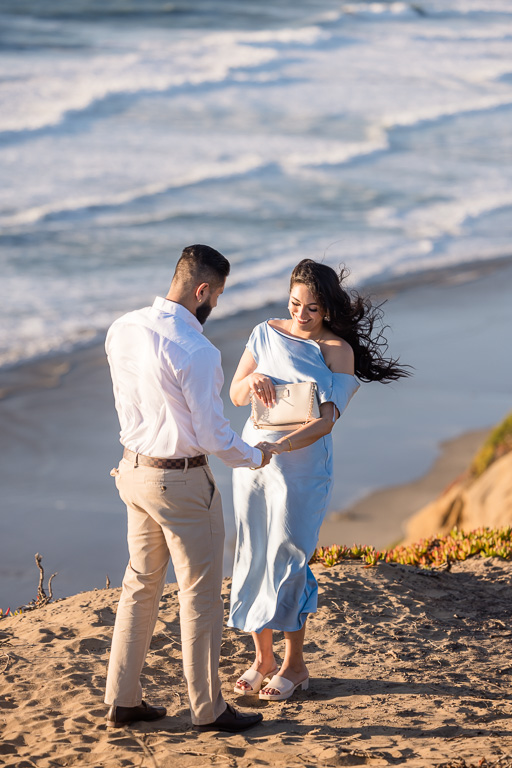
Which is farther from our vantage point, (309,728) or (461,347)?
(461,347)

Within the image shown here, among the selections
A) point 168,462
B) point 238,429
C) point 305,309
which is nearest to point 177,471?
point 168,462

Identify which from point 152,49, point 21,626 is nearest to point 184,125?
point 152,49

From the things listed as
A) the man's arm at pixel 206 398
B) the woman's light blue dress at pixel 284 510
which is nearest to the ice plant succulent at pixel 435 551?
the woman's light blue dress at pixel 284 510

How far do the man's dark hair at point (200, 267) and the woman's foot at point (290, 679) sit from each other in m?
2.14

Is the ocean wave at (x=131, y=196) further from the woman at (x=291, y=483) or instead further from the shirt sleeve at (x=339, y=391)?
the shirt sleeve at (x=339, y=391)

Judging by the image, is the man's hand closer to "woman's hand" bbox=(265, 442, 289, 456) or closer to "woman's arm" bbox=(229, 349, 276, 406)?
"woman's hand" bbox=(265, 442, 289, 456)

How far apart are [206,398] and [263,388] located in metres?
0.91

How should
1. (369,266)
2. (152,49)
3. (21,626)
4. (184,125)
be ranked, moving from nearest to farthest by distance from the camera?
(21,626), (369,266), (184,125), (152,49)

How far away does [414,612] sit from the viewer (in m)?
6.00

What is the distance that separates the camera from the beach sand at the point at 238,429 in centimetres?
905

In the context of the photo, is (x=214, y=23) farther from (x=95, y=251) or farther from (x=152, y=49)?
(x=95, y=251)

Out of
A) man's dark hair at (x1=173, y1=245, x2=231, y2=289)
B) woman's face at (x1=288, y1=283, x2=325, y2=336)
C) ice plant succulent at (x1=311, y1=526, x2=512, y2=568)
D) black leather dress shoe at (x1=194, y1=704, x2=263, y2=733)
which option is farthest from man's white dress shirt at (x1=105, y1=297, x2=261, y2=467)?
ice plant succulent at (x1=311, y1=526, x2=512, y2=568)

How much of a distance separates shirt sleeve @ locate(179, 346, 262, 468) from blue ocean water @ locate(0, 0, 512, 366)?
31.9ft

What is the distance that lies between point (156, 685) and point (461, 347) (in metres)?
10.3
